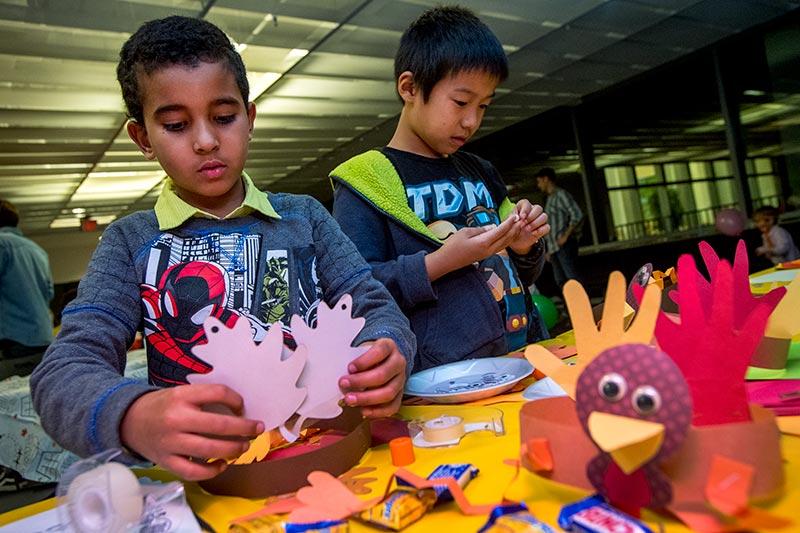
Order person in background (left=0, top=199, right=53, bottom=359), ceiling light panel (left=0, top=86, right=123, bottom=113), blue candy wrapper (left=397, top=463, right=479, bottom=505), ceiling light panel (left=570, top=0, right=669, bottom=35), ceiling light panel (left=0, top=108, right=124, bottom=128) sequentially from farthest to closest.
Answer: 1. ceiling light panel (left=0, top=108, right=124, bottom=128)
2. ceiling light panel (left=570, top=0, right=669, bottom=35)
3. ceiling light panel (left=0, top=86, right=123, bottom=113)
4. person in background (left=0, top=199, right=53, bottom=359)
5. blue candy wrapper (left=397, top=463, right=479, bottom=505)

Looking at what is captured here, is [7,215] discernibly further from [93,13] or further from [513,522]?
Answer: [513,522]

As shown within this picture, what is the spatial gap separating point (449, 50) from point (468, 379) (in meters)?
0.55

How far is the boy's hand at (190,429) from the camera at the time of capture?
0.43m

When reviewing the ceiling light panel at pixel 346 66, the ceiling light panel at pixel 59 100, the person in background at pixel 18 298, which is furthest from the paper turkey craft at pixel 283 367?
the ceiling light panel at pixel 59 100

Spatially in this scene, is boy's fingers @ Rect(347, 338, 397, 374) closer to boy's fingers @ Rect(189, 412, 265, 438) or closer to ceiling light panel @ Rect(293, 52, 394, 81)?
boy's fingers @ Rect(189, 412, 265, 438)

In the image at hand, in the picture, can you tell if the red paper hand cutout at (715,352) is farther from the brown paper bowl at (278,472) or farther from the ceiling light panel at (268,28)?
the ceiling light panel at (268,28)

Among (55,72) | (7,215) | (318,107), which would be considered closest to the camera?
(7,215)

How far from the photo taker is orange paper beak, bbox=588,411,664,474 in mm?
299

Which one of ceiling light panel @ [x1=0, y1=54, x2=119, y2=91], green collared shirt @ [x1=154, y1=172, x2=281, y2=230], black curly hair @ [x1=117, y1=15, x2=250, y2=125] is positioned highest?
ceiling light panel @ [x1=0, y1=54, x2=119, y2=91]

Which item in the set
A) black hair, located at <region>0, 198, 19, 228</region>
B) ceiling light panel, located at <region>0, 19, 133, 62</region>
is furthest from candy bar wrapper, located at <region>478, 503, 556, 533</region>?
ceiling light panel, located at <region>0, 19, 133, 62</region>

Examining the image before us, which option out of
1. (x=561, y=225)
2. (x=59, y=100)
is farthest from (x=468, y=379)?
(x=59, y=100)

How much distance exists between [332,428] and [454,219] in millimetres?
543

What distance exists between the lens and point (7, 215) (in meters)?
3.10

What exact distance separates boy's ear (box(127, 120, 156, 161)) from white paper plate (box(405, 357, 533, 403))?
45 cm
